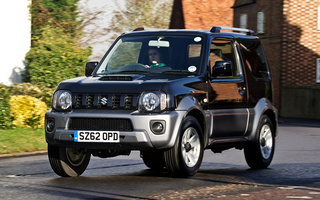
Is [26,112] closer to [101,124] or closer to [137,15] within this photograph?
[101,124]

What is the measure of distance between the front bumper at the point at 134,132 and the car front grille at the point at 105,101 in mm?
83

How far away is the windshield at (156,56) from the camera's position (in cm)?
976

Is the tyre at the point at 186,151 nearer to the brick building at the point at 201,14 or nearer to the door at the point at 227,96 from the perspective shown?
the door at the point at 227,96

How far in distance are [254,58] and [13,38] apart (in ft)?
48.1

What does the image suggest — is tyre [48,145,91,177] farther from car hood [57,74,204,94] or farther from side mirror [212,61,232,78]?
side mirror [212,61,232,78]

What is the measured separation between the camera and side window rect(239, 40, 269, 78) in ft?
36.0

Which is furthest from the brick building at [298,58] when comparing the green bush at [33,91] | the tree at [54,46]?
the green bush at [33,91]

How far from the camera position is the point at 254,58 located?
1122 centimetres

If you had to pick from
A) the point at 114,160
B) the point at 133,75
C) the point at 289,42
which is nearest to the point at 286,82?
the point at 289,42

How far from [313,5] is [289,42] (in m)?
2.36

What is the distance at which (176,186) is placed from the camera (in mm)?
8500

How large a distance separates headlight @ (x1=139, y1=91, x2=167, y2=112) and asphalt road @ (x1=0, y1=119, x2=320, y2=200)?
3.06ft

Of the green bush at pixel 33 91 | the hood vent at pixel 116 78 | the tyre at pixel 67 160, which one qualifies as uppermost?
the hood vent at pixel 116 78

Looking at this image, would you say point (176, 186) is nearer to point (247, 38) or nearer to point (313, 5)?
point (247, 38)
